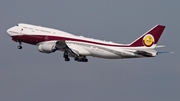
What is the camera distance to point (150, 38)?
108m

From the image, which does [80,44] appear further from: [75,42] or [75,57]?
[75,57]

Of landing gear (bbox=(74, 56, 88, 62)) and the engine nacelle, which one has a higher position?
the engine nacelle

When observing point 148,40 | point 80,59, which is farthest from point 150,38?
point 80,59

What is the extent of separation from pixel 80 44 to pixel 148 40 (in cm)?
1293

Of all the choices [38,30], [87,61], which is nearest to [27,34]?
[38,30]

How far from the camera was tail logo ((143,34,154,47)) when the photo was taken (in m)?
107

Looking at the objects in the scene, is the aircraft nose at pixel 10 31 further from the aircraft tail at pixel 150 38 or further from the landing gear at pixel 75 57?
the aircraft tail at pixel 150 38

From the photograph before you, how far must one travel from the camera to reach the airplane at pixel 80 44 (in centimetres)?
10713

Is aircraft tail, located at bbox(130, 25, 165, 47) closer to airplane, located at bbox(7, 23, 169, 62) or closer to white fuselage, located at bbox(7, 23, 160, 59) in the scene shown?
airplane, located at bbox(7, 23, 169, 62)

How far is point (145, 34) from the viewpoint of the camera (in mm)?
108188

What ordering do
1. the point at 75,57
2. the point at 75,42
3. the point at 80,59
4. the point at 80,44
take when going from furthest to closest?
the point at 80,59 < the point at 75,57 < the point at 75,42 < the point at 80,44

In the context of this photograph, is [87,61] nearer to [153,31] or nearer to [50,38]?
[50,38]

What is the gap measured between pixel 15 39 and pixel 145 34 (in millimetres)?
27302

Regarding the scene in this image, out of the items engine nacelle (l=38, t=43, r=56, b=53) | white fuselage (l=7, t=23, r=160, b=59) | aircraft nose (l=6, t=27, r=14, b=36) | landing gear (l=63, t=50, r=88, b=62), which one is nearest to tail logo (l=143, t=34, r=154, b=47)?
white fuselage (l=7, t=23, r=160, b=59)
